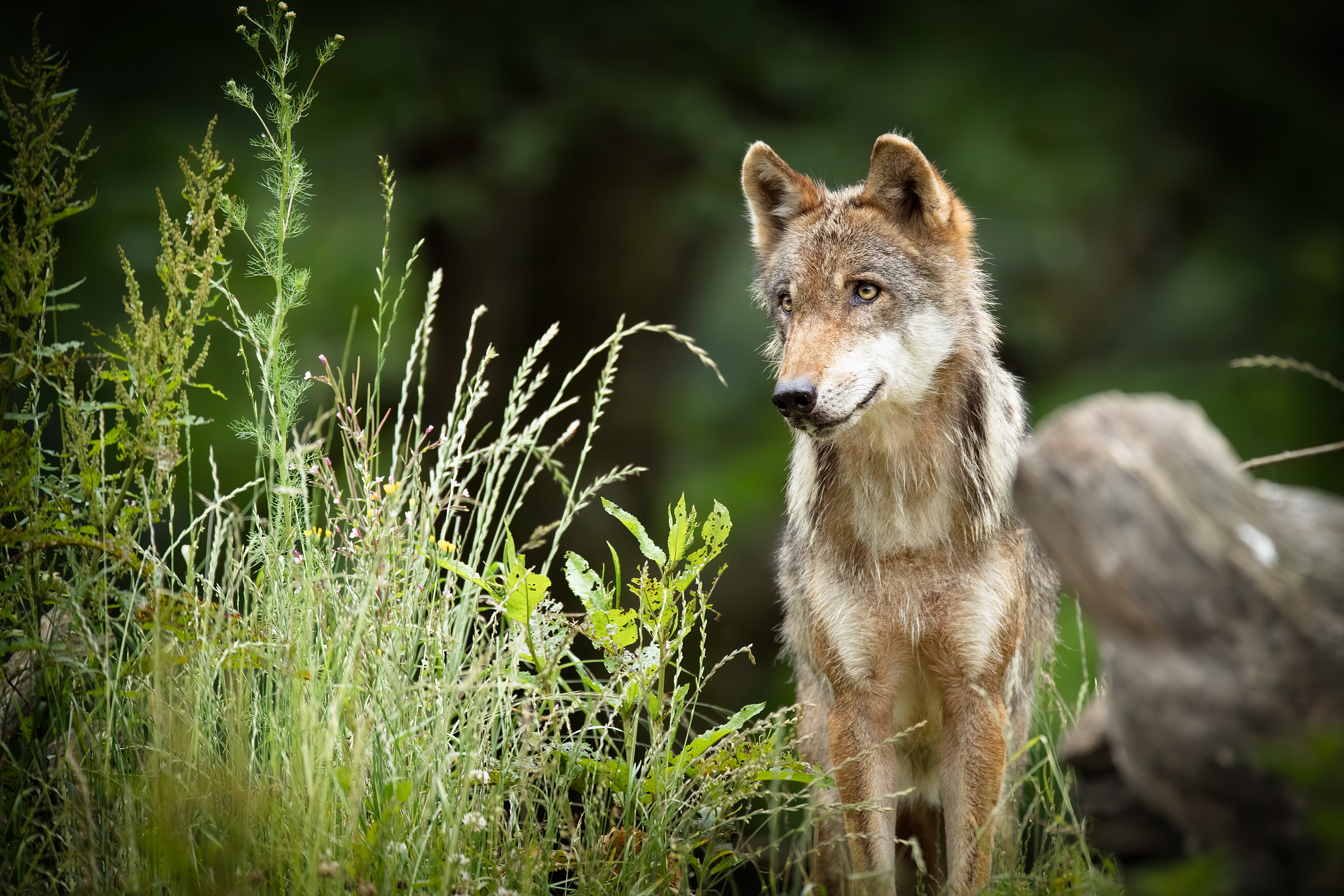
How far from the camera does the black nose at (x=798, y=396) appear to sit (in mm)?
3314

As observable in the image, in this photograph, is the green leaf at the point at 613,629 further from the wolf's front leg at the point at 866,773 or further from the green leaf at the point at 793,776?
the wolf's front leg at the point at 866,773

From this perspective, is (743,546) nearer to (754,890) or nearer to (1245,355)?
(754,890)

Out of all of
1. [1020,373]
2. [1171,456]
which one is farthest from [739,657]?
[1171,456]

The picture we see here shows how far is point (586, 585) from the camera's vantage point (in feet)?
10.9

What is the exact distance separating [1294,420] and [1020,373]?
2.15 metres

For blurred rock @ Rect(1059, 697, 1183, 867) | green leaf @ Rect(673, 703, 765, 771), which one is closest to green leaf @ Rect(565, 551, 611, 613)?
green leaf @ Rect(673, 703, 765, 771)

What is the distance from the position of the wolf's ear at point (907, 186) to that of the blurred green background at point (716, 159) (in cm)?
353

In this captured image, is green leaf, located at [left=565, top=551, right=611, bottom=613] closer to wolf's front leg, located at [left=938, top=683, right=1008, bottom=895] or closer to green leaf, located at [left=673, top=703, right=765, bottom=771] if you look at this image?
green leaf, located at [left=673, top=703, right=765, bottom=771]

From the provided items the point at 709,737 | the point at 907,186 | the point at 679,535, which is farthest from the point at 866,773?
the point at 907,186

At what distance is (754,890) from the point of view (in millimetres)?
6641

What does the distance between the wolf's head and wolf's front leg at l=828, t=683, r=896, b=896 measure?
1.00 meters

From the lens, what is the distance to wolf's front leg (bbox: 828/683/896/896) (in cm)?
357

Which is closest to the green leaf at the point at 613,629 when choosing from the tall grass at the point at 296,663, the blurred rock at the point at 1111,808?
the tall grass at the point at 296,663

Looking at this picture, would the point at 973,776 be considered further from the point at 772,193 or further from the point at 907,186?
the point at 772,193
